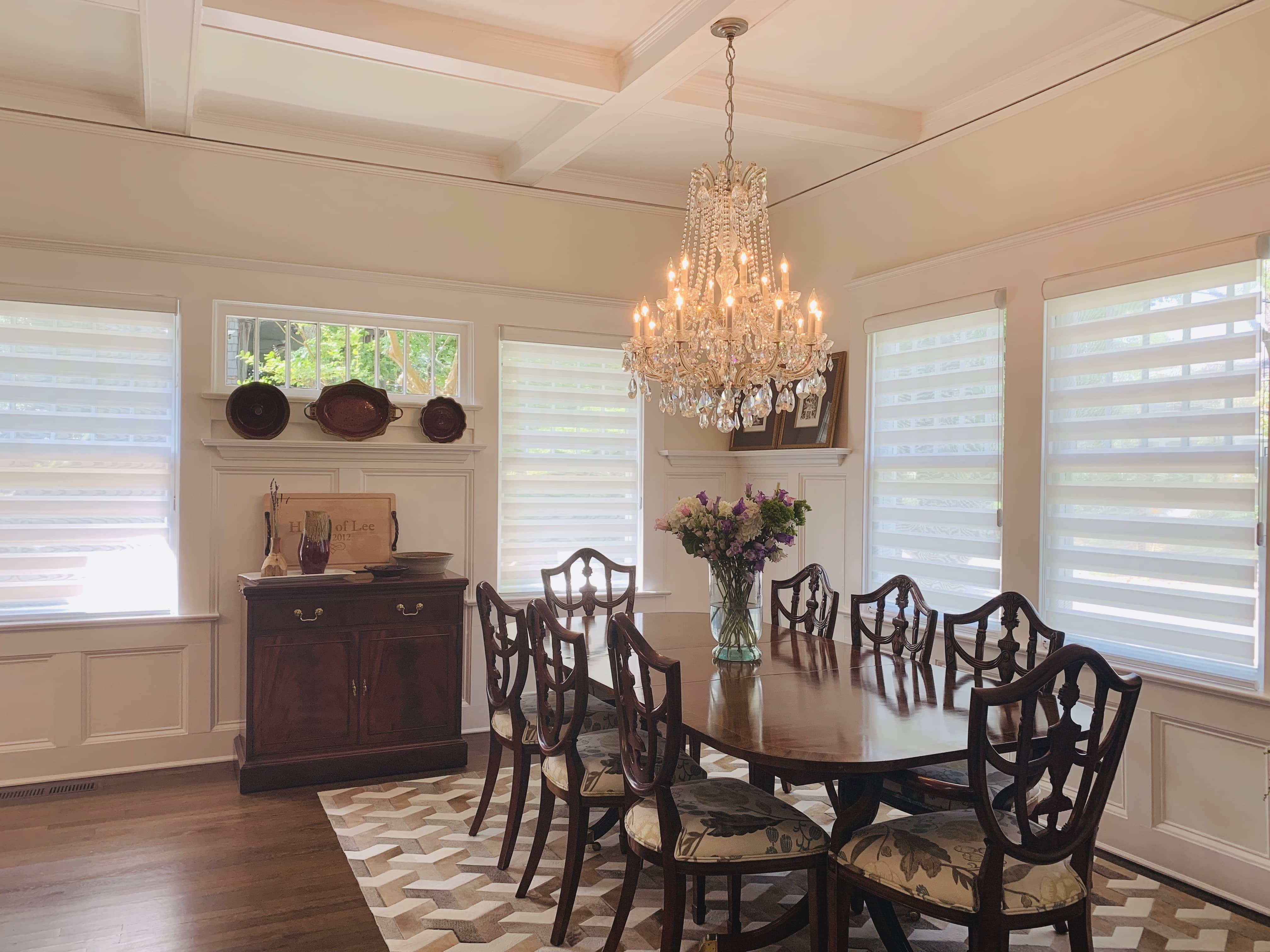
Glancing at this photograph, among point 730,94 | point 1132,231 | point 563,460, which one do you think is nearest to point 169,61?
point 730,94

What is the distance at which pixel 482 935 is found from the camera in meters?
2.84

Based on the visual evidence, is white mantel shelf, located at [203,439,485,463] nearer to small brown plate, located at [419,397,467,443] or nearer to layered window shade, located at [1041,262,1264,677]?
small brown plate, located at [419,397,467,443]

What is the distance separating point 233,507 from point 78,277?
49.7 inches

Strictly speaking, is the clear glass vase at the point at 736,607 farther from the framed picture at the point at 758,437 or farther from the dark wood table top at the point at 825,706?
the framed picture at the point at 758,437

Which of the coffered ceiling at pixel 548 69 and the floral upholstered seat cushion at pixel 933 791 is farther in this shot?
the coffered ceiling at pixel 548 69

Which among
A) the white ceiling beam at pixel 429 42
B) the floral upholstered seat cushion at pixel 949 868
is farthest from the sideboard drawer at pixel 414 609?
the floral upholstered seat cushion at pixel 949 868

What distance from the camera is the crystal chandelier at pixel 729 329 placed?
3270mm

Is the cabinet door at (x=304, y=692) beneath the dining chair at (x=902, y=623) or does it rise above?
beneath

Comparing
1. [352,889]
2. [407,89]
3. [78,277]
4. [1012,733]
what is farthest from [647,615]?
[78,277]

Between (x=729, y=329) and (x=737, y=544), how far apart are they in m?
0.76

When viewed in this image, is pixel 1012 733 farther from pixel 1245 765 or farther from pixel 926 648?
pixel 1245 765

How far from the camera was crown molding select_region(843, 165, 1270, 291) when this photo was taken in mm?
3199

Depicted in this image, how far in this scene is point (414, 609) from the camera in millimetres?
4480

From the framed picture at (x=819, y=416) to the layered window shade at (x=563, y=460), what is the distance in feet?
3.05
